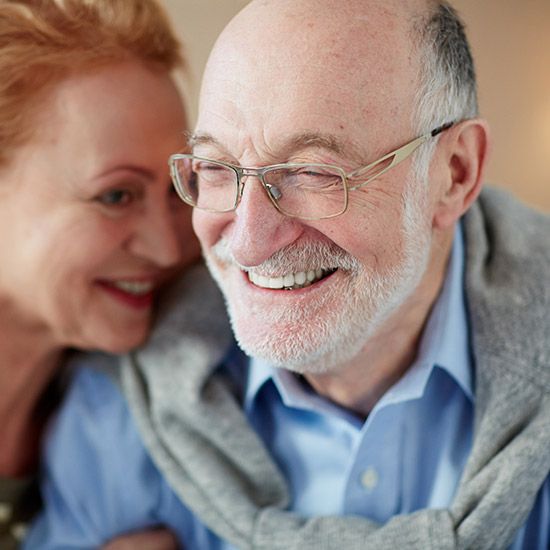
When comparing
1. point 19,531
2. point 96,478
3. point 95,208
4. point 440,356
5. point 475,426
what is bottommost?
point 19,531

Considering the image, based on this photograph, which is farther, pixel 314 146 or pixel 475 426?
pixel 475 426

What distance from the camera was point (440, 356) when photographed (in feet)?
4.03

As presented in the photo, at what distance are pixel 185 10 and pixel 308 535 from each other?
1.17m

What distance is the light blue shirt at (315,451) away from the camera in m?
1.24

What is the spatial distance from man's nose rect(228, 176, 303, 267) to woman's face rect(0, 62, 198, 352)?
36cm

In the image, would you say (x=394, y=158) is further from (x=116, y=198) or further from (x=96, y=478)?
(x=96, y=478)

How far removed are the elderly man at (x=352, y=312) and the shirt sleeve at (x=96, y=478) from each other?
0.8 inches

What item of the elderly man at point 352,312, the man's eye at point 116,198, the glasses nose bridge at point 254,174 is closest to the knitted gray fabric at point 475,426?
the elderly man at point 352,312

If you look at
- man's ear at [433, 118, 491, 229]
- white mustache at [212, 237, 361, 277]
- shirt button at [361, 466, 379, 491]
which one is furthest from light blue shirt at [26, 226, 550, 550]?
white mustache at [212, 237, 361, 277]

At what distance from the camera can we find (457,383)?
1259 mm

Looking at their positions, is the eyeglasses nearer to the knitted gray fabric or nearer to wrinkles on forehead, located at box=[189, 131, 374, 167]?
wrinkles on forehead, located at box=[189, 131, 374, 167]

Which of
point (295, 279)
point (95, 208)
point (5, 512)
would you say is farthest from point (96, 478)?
point (295, 279)

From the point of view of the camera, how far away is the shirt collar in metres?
1.22

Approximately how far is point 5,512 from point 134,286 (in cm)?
54
